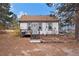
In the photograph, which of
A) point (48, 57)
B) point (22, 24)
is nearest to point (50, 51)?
point (48, 57)

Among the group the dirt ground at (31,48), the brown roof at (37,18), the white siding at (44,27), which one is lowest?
the dirt ground at (31,48)

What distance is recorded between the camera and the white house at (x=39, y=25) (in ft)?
14.3

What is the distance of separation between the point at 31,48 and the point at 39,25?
0.22 m

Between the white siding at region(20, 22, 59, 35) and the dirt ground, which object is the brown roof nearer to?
the white siding at region(20, 22, 59, 35)

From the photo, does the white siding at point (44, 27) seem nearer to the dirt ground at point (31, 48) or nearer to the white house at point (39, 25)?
the white house at point (39, 25)

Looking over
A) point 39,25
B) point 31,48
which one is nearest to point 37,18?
point 39,25

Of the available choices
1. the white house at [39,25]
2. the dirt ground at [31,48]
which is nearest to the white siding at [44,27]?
the white house at [39,25]

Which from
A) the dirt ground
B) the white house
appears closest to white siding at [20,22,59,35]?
the white house

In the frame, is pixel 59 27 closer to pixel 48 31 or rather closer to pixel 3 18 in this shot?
pixel 48 31

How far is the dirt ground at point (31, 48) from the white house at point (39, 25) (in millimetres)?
98

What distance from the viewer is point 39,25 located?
4.36 m

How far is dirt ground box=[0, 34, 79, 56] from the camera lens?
4.36 metres

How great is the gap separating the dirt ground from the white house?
0.10 meters

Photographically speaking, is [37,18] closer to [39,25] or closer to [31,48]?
[39,25]
